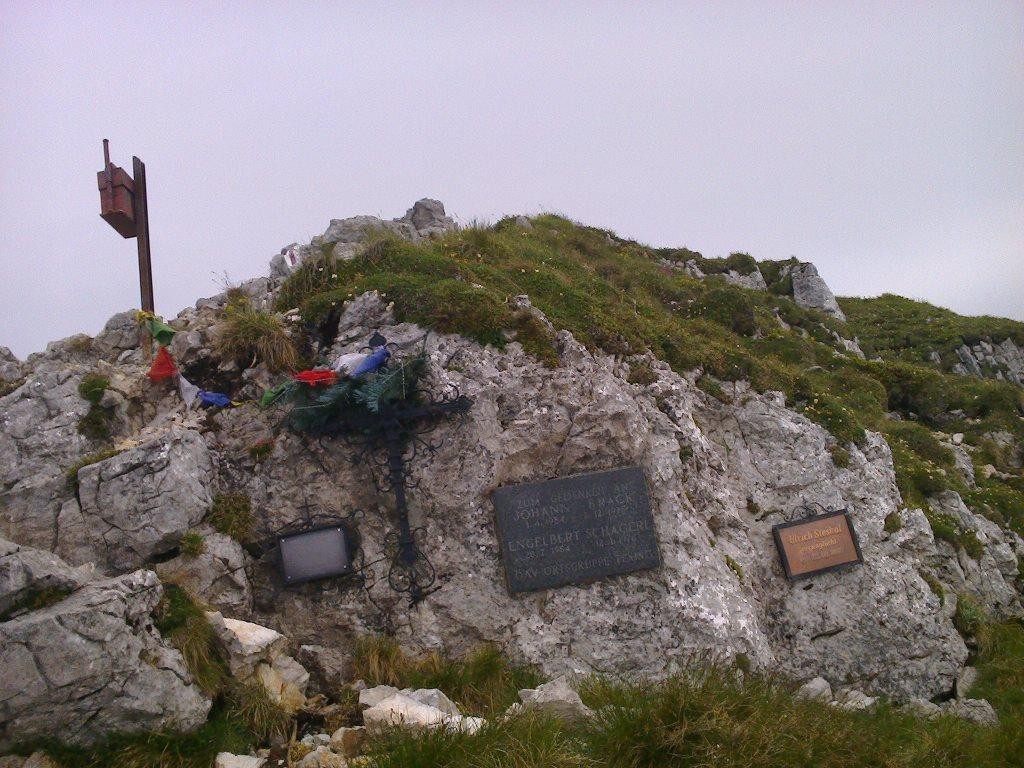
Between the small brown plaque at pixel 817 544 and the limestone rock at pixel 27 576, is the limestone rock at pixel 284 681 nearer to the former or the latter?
the limestone rock at pixel 27 576

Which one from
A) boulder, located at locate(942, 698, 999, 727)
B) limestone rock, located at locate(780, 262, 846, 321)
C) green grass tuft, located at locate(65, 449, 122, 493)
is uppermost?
limestone rock, located at locate(780, 262, 846, 321)

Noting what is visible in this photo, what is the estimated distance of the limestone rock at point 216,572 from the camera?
820 centimetres

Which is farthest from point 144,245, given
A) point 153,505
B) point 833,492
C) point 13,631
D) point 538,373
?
point 833,492

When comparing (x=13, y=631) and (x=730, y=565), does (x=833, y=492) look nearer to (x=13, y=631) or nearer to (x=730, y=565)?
(x=730, y=565)

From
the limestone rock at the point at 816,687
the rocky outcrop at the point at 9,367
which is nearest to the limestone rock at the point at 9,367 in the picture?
the rocky outcrop at the point at 9,367

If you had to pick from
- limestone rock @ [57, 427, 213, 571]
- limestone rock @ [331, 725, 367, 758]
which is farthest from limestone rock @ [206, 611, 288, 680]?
limestone rock @ [57, 427, 213, 571]

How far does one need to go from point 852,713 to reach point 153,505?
775 centimetres

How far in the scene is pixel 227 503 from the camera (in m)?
8.95

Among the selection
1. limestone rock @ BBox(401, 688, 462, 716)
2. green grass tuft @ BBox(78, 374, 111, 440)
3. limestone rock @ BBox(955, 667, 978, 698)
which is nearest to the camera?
limestone rock @ BBox(401, 688, 462, 716)

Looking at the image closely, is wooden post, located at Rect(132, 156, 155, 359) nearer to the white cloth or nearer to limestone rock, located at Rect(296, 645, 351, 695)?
the white cloth

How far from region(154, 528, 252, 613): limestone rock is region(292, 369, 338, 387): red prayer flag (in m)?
2.08

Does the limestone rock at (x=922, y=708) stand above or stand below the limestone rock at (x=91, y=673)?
below

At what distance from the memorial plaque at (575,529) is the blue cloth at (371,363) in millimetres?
2273

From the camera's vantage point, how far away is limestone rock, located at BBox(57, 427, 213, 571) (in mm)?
8352
